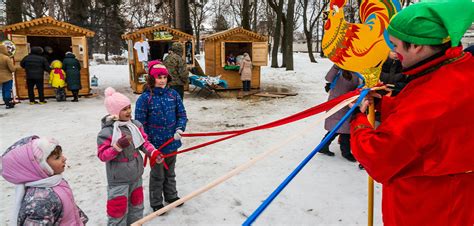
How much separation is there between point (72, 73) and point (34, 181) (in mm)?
9268

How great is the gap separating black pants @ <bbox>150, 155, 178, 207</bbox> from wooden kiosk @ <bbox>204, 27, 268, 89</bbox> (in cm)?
956

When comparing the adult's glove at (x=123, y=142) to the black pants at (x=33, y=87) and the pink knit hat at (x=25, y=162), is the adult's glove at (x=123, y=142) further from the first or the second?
the black pants at (x=33, y=87)

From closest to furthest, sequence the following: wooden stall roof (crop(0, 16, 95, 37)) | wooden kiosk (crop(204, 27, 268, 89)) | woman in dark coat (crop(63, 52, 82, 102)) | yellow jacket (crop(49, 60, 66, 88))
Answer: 1. wooden stall roof (crop(0, 16, 95, 37))
2. yellow jacket (crop(49, 60, 66, 88))
3. woman in dark coat (crop(63, 52, 82, 102))
4. wooden kiosk (crop(204, 27, 268, 89))

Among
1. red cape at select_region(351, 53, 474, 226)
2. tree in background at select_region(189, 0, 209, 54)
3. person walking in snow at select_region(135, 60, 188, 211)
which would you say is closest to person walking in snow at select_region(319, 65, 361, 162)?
person walking in snow at select_region(135, 60, 188, 211)

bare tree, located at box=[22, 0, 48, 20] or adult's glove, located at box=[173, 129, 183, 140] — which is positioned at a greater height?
bare tree, located at box=[22, 0, 48, 20]

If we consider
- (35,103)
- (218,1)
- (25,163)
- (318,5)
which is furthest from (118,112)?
(218,1)

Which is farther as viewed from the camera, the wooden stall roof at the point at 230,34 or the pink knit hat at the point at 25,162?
the wooden stall roof at the point at 230,34

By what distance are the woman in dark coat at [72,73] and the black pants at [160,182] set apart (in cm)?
792

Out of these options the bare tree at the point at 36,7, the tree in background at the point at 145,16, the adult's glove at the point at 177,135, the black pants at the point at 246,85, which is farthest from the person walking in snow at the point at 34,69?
the tree in background at the point at 145,16

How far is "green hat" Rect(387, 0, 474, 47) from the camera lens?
143 cm

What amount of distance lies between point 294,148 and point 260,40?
26.4ft

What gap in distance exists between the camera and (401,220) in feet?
5.51

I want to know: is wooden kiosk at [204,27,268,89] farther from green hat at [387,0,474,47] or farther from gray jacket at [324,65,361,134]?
green hat at [387,0,474,47]

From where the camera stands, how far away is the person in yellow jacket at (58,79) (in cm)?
1011
